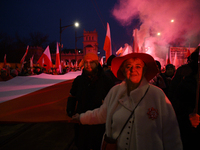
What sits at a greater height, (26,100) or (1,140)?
(26,100)

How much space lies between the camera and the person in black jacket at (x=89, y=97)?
7.98ft

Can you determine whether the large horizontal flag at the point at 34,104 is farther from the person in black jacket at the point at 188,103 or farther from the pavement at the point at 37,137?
the person in black jacket at the point at 188,103

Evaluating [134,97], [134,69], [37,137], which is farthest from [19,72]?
[134,97]

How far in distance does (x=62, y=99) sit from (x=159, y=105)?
9.71 ft

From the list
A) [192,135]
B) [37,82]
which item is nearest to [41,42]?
[37,82]

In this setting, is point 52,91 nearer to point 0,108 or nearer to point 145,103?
point 0,108

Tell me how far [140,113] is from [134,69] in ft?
1.71

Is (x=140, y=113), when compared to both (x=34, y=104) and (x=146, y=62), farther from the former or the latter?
(x=34, y=104)

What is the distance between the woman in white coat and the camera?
1.40m

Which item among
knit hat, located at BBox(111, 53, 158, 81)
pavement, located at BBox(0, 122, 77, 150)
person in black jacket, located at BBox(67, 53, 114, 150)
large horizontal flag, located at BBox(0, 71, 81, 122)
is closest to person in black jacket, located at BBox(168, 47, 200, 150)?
knit hat, located at BBox(111, 53, 158, 81)

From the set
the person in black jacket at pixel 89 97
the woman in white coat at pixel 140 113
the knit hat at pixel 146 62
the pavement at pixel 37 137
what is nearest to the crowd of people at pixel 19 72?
the pavement at pixel 37 137

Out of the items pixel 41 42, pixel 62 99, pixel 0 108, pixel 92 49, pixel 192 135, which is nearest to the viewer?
pixel 192 135

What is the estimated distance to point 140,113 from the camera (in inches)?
57.3

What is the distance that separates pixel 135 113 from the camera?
1.47 m
